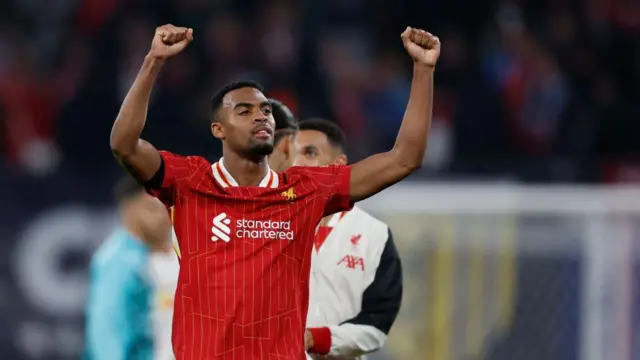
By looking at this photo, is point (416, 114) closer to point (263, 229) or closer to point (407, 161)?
point (407, 161)

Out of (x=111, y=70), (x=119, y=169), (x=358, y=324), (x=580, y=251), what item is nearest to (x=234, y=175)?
(x=358, y=324)

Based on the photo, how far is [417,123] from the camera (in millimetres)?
5449

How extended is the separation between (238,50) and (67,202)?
2.95m

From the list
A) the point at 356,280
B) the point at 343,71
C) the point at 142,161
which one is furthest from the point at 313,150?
the point at 343,71

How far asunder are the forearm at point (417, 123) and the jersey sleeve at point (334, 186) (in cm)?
25

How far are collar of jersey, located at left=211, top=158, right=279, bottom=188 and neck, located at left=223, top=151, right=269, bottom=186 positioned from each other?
0.05 feet

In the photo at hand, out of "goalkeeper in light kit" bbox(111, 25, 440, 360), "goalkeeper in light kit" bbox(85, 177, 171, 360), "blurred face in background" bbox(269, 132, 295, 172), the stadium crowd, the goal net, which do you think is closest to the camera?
"goalkeeper in light kit" bbox(111, 25, 440, 360)

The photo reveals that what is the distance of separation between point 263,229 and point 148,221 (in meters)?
2.64

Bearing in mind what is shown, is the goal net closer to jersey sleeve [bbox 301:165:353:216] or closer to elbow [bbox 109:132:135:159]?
jersey sleeve [bbox 301:165:353:216]

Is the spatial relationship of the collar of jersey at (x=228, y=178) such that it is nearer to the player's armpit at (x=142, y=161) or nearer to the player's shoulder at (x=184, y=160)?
the player's shoulder at (x=184, y=160)

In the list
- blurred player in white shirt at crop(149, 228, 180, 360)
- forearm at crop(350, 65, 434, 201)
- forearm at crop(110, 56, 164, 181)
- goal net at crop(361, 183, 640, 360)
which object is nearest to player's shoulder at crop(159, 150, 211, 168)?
forearm at crop(110, 56, 164, 181)

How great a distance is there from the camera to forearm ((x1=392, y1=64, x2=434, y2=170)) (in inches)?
214

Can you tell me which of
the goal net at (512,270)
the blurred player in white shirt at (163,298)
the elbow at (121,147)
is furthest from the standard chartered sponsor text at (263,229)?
the goal net at (512,270)

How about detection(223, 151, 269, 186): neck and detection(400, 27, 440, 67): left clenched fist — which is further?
detection(223, 151, 269, 186): neck
